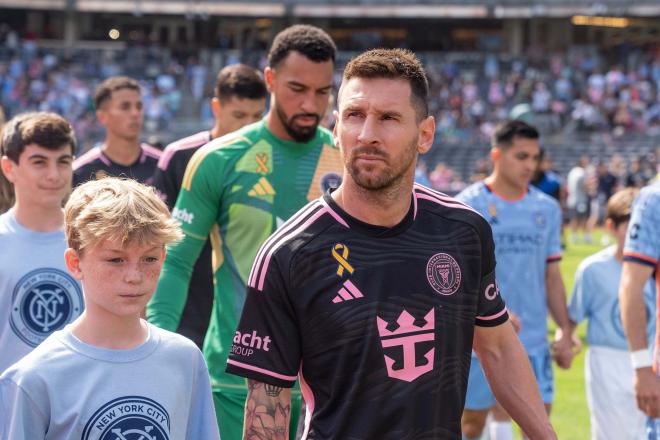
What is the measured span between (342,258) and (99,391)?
83cm

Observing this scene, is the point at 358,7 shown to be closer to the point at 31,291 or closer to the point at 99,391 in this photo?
the point at 31,291

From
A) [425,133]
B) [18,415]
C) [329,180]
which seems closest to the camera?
[18,415]

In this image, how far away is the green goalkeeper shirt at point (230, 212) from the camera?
16.2ft

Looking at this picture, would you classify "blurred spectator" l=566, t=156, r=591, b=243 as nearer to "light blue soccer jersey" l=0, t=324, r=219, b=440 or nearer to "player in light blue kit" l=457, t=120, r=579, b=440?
"player in light blue kit" l=457, t=120, r=579, b=440

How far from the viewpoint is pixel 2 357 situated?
4668mm

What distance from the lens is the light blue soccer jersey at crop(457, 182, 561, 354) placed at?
7551 mm

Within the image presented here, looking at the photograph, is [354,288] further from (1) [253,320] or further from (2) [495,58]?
(2) [495,58]

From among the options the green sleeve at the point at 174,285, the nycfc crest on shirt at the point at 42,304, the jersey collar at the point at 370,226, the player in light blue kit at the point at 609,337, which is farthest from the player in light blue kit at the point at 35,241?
the player in light blue kit at the point at 609,337

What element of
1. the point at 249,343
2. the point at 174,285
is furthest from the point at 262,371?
the point at 174,285

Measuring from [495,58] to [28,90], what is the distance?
19311 mm

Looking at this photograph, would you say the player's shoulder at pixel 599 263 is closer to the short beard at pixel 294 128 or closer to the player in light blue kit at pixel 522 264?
the player in light blue kit at pixel 522 264

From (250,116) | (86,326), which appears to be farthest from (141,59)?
(86,326)

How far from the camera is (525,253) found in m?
7.56

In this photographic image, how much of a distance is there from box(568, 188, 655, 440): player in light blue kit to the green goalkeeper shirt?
9.68 ft
